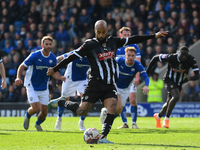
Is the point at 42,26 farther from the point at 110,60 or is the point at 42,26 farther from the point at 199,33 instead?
the point at 110,60

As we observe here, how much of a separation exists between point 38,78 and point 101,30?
3.88 meters

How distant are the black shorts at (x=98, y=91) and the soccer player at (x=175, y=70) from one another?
393 cm

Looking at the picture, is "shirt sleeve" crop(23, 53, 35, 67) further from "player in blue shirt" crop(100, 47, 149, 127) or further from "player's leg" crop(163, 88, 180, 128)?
"player's leg" crop(163, 88, 180, 128)

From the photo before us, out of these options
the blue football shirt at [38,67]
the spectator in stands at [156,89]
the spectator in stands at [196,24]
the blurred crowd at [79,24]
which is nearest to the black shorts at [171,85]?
the blue football shirt at [38,67]


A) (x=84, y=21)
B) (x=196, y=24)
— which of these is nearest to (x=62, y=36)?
(x=84, y=21)

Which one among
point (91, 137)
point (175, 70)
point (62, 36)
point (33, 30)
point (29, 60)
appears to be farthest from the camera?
point (33, 30)

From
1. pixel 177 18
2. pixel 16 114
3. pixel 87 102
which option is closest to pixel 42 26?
pixel 16 114

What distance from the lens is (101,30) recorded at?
770cm

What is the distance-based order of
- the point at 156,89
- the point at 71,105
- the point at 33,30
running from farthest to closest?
the point at 33,30
the point at 156,89
the point at 71,105

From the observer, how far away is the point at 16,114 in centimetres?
1978

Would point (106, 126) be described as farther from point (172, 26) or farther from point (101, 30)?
point (172, 26)

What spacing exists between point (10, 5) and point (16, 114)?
7434 millimetres

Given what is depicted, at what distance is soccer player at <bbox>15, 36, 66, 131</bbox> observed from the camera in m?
11.0

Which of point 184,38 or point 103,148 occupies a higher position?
point 184,38
